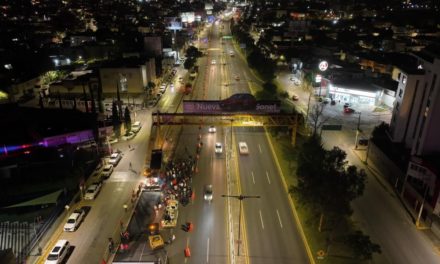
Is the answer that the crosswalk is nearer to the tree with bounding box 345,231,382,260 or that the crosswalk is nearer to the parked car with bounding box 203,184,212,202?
→ the parked car with bounding box 203,184,212,202

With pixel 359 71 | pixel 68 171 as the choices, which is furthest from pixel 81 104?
pixel 359 71

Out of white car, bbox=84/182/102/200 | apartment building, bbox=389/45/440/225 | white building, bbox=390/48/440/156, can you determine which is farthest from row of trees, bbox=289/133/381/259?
white car, bbox=84/182/102/200

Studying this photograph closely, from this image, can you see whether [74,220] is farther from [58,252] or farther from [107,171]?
[107,171]

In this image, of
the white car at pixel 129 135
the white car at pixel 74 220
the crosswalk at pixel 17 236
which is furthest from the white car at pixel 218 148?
the crosswalk at pixel 17 236

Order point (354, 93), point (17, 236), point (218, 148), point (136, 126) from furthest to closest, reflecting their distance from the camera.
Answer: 1. point (354, 93)
2. point (136, 126)
3. point (218, 148)
4. point (17, 236)

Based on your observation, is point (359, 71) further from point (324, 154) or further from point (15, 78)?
point (15, 78)

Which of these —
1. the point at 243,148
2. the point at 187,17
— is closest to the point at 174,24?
the point at 187,17
